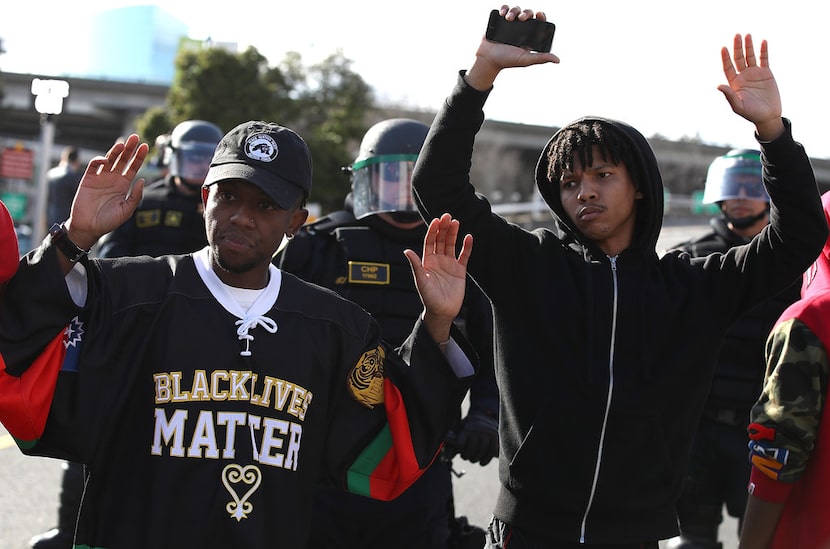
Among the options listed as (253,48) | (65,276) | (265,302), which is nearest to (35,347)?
A: (65,276)

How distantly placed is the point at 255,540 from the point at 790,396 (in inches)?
61.0

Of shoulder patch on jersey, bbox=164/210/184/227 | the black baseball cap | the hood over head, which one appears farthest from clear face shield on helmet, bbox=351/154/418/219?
shoulder patch on jersey, bbox=164/210/184/227

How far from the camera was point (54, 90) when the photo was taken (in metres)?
5.82

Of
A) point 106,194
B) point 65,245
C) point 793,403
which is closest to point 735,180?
point 793,403

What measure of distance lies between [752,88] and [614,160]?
448mm

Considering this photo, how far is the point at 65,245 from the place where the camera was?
2.51 meters

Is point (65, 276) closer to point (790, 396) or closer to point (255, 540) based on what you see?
point (255, 540)

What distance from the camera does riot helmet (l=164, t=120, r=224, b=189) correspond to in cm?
638

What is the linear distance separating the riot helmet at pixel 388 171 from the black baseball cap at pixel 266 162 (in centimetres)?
156

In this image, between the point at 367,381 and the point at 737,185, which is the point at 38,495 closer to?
the point at 367,381

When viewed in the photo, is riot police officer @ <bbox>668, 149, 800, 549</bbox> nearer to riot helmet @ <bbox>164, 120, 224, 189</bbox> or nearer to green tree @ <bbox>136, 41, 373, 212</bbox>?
riot helmet @ <bbox>164, 120, 224, 189</bbox>

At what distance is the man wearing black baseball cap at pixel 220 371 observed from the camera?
8.34 feet

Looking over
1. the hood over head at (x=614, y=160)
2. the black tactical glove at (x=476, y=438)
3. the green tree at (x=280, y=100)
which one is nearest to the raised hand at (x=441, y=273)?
the hood over head at (x=614, y=160)

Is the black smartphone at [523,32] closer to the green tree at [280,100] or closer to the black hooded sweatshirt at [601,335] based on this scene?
the black hooded sweatshirt at [601,335]
